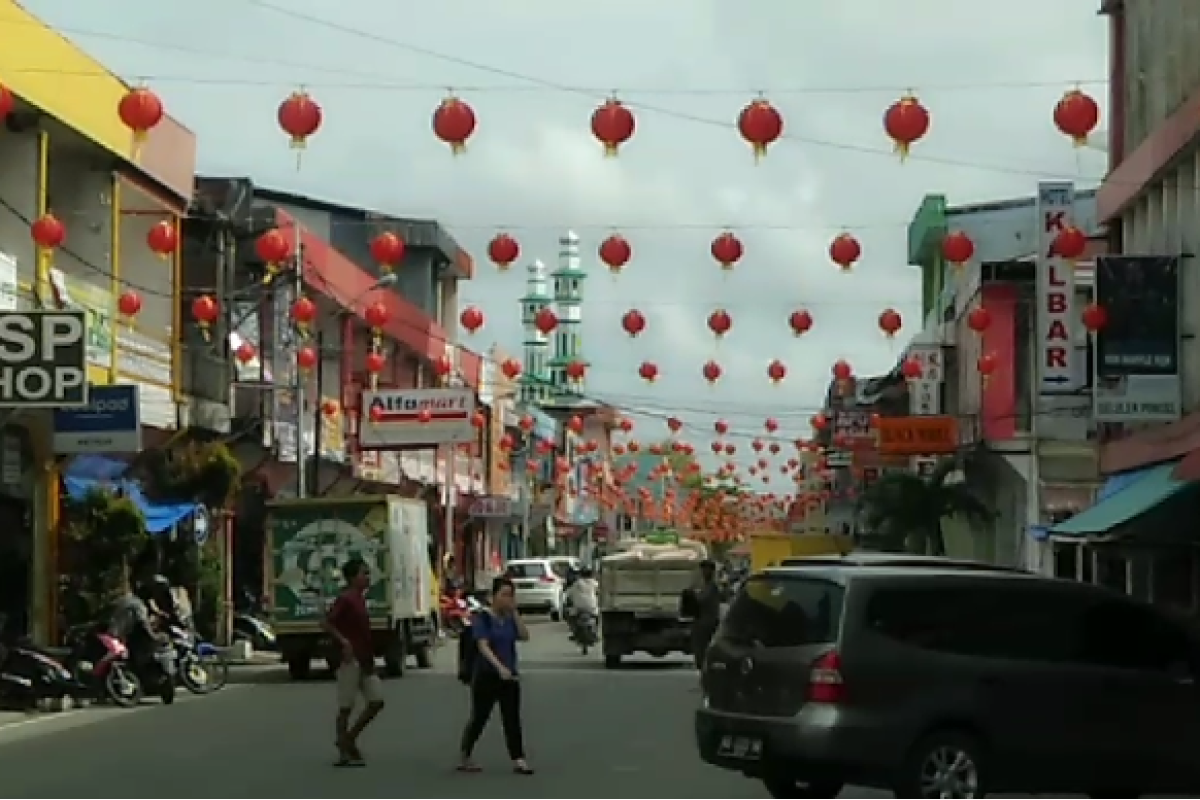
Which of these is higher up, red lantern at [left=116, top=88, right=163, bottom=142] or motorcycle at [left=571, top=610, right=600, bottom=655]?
red lantern at [left=116, top=88, right=163, bottom=142]

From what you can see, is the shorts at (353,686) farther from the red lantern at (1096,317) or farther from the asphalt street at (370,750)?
the red lantern at (1096,317)

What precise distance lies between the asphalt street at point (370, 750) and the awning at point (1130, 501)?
5.99 meters

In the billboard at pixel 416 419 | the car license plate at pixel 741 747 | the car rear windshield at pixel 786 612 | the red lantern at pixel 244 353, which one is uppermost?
the red lantern at pixel 244 353

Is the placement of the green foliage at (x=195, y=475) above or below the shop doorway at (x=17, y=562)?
above

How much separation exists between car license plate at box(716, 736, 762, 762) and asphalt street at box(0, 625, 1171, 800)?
1.38 meters

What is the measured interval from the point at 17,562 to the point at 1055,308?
1859 centimetres

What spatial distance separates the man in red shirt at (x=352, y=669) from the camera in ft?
62.2

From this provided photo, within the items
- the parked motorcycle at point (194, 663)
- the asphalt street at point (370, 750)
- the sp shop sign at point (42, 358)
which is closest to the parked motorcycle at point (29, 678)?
the asphalt street at point (370, 750)

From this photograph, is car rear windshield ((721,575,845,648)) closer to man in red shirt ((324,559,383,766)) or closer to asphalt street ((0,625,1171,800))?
asphalt street ((0,625,1171,800))

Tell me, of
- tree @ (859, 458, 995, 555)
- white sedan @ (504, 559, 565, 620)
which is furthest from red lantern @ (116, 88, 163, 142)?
white sedan @ (504, 559, 565, 620)

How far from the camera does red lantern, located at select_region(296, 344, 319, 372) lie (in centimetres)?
4428

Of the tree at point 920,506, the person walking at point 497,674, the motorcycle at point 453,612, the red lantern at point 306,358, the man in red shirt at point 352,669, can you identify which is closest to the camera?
the person walking at point 497,674

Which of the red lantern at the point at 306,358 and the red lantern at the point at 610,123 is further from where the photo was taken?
the red lantern at the point at 306,358

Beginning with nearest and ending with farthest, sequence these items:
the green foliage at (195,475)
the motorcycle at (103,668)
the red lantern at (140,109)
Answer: the red lantern at (140,109), the motorcycle at (103,668), the green foliage at (195,475)
